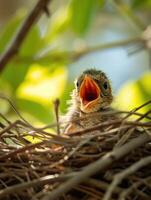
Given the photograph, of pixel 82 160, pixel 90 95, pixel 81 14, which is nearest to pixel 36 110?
pixel 81 14

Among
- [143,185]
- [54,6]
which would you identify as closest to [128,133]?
[143,185]

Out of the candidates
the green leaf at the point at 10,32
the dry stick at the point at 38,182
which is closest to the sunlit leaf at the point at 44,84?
the green leaf at the point at 10,32

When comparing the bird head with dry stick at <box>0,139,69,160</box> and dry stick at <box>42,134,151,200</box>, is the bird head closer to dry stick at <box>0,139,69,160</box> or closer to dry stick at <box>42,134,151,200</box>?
dry stick at <box>0,139,69,160</box>

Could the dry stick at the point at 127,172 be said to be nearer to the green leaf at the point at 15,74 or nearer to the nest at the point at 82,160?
the nest at the point at 82,160

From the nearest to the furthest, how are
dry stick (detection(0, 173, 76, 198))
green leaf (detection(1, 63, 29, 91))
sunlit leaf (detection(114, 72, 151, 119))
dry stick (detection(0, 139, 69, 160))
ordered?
dry stick (detection(0, 173, 76, 198))
dry stick (detection(0, 139, 69, 160))
sunlit leaf (detection(114, 72, 151, 119))
green leaf (detection(1, 63, 29, 91))

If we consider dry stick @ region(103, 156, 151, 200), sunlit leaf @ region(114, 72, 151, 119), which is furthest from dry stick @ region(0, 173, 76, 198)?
sunlit leaf @ region(114, 72, 151, 119)

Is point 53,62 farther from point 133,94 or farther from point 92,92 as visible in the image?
point 92,92

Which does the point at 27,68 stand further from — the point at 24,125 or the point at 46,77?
the point at 24,125
